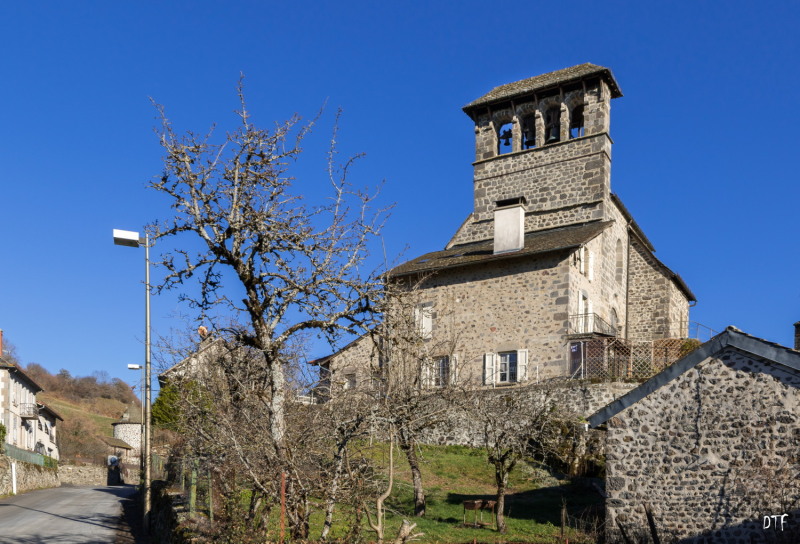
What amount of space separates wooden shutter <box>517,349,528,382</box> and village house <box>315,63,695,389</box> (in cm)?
3

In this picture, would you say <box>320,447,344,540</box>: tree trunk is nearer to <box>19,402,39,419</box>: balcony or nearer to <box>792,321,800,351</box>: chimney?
<box>792,321,800,351</box>: chimney

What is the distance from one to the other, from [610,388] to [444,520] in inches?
334

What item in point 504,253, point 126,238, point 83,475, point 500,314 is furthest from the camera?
point 83,475

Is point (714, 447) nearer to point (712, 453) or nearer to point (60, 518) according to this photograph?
point (712, 453)

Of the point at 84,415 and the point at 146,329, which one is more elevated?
the point at 146,329

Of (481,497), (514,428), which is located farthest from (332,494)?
(481,497)

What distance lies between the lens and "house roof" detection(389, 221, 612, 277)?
2691cm

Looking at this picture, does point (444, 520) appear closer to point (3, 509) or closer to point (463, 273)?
point (463, 273)

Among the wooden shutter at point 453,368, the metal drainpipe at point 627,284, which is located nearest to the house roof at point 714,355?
the wooden shutter at point 453,368

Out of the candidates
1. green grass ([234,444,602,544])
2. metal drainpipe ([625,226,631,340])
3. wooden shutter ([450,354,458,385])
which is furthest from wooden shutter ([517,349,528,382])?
metal drainpipe ([625,226,631,340])

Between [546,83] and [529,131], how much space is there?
2236mm

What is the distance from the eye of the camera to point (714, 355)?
15.0m

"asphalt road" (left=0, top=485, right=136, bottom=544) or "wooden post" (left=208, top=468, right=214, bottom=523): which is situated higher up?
"wooden post" (left=208, top=468, right=214, bottom=523)

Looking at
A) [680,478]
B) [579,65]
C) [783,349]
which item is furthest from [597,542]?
[579,65]
